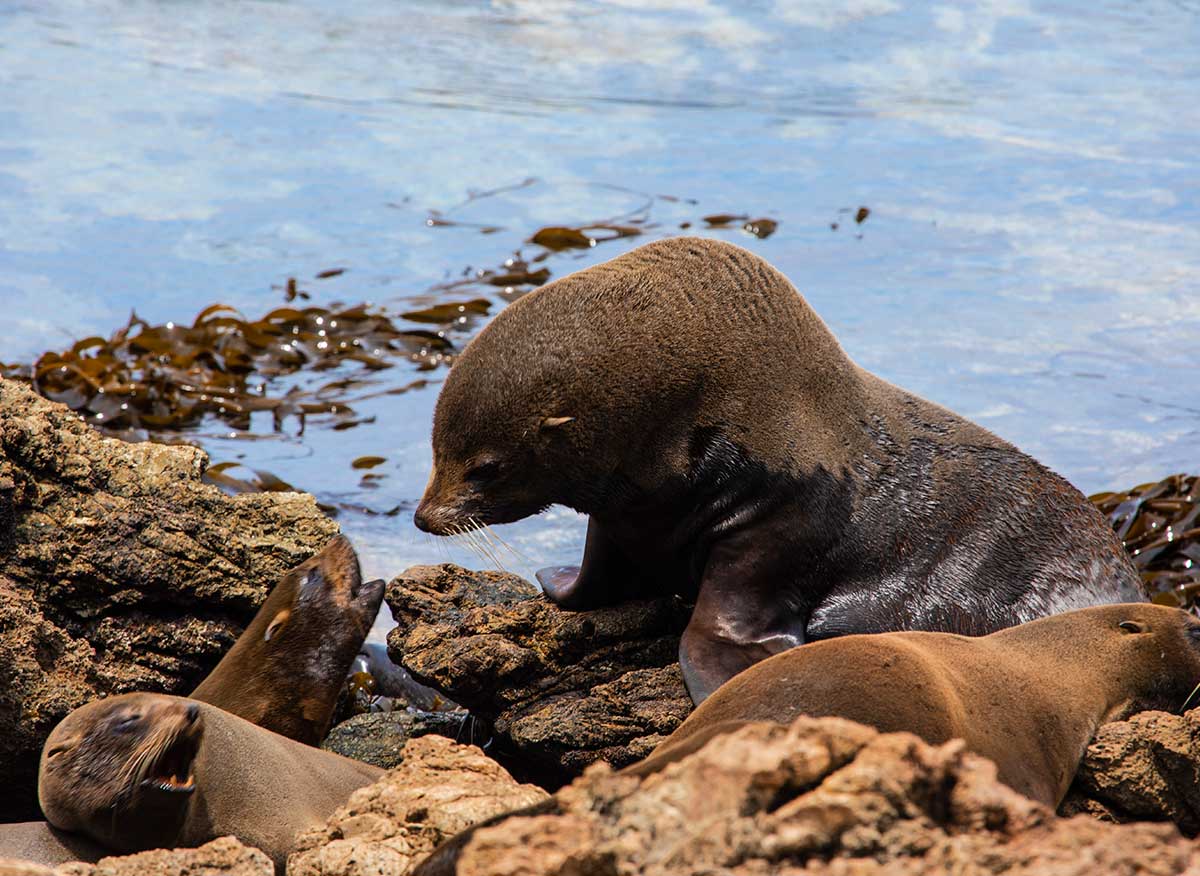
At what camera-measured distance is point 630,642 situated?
4910 millimetres

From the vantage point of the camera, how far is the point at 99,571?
478 cm

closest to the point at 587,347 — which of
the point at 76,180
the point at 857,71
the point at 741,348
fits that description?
the point at 741,348

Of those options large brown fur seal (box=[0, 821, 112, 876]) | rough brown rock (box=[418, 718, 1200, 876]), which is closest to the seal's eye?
large brown fur seal (box=[0, 821, 112, 876])

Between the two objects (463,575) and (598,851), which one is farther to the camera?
(463,575)

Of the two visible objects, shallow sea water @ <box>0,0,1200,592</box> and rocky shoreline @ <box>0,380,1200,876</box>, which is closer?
rocky shoreline @ <box>0,380,1200,876</box>

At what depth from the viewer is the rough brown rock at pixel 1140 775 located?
3744 mm

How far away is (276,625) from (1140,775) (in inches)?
97.2

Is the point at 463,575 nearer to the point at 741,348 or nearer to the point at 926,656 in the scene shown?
the point at 741,348

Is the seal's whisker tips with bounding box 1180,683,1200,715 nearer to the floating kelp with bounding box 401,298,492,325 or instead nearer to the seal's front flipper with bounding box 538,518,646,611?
the seal's front flipper with bounding box 538,518,646,611

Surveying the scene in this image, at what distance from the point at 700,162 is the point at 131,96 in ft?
20.7

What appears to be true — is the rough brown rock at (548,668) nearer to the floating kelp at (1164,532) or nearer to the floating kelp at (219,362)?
the floating kelp at (1164,532)

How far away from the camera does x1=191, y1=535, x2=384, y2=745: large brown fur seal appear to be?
4668 mm

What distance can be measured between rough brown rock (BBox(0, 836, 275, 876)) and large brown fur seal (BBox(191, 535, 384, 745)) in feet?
5.28

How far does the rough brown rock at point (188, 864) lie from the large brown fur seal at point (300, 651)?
63.4 inches
